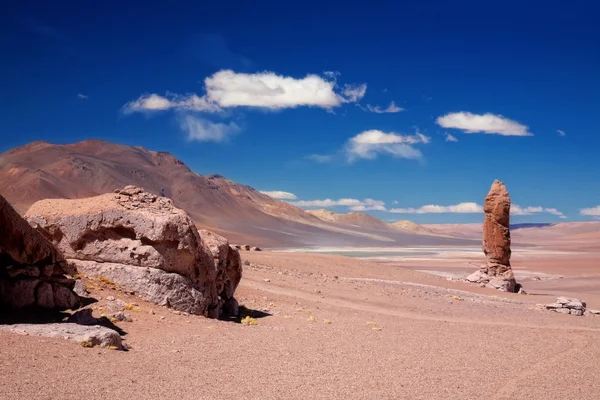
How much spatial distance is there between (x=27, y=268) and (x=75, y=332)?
1.59m

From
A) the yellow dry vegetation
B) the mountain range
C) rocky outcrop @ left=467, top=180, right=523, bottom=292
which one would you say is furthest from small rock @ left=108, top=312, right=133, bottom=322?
the mountain range

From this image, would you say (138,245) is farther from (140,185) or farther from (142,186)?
(142,186)

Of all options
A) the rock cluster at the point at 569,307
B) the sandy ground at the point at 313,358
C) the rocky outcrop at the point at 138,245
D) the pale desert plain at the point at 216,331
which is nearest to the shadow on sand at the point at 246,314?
the pale desert plain at the point at 216,331

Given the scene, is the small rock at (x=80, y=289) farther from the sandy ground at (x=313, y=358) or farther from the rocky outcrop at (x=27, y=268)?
the rocky outcrop at (x=27, y=268)

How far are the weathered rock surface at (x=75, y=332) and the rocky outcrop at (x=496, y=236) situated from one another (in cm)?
2514

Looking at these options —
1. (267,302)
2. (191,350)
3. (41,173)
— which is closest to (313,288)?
(267,302)

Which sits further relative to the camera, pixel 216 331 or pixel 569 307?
pixel 569 307

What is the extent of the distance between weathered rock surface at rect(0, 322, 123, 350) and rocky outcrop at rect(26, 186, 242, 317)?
312cm

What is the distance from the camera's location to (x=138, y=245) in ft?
40.3

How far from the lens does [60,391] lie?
21.7 feet

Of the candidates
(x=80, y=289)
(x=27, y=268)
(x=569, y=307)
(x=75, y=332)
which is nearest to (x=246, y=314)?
(x=80, y=289)

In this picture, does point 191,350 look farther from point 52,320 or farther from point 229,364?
point 52,320

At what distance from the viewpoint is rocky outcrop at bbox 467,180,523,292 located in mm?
31203

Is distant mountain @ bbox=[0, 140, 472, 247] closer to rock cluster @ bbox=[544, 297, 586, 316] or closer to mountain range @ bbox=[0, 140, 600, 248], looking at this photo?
mountain range @ bbox=[0, 140, 600, 248]
